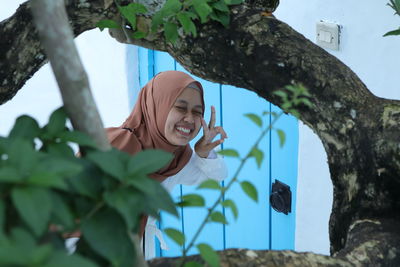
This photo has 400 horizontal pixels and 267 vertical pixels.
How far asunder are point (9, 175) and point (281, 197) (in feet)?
7.35

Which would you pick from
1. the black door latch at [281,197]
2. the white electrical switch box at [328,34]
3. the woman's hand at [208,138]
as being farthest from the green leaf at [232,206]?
the black door latch at [281,197]

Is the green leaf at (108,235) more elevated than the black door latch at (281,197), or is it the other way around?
the green leaf at (108,235)

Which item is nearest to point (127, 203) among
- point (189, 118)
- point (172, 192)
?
point (189, 118)

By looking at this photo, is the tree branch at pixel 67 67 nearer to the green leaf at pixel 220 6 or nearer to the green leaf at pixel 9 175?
the green leaf at pixel 9 175

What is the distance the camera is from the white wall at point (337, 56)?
212 centimetres

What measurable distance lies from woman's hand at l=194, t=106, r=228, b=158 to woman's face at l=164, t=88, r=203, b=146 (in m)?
0.03

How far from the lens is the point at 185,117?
1.89 meters

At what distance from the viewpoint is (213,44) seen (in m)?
1.10

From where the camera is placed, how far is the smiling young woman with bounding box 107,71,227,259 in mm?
1881

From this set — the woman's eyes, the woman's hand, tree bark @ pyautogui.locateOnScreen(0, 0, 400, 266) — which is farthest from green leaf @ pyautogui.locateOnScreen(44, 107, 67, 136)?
the woman's eyes

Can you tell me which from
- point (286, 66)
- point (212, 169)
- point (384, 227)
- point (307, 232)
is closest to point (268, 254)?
point (384, 227)

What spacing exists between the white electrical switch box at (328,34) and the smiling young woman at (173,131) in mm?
576

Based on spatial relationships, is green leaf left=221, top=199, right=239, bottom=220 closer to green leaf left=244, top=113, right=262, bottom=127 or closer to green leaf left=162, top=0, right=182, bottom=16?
green leaf left=244, top=113, right=262, bottom=127

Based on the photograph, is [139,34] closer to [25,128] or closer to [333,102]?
[333,102]
